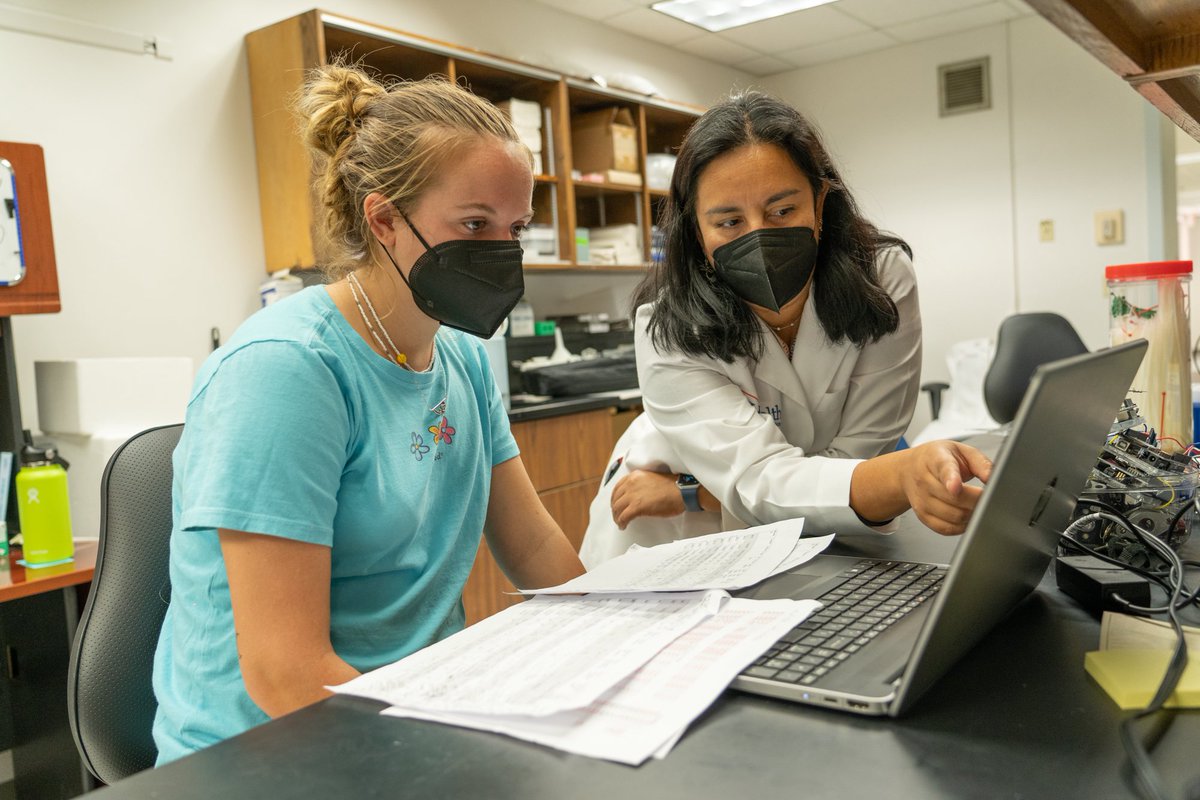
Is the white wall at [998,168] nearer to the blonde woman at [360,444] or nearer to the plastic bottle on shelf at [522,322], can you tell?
the plastic bottle on shelf at [522,322]

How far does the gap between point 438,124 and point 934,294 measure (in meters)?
4.35

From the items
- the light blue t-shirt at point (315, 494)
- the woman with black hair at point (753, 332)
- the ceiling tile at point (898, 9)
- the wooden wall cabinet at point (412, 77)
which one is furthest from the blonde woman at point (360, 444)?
the ceiling tile at point (898, 9)

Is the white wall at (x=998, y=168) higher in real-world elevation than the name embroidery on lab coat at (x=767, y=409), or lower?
higher

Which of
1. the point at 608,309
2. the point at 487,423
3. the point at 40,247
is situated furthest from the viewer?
the point at 608,309

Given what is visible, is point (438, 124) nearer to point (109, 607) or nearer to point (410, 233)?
point (410, 233)

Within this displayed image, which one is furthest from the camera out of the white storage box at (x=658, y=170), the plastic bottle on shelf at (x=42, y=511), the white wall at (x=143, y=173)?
the white storage box at (x=658, y=170)

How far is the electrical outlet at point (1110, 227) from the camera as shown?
4.29m

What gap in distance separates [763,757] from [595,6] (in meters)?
3.97

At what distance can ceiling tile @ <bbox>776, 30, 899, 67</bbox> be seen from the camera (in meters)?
4.67

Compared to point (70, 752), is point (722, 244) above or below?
above

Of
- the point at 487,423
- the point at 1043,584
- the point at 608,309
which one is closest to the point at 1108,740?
the point at 1043,584

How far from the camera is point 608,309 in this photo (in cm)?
425

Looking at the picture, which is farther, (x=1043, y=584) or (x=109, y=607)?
(x=109, y=607)

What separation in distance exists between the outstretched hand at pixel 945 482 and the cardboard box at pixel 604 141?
3.15m
